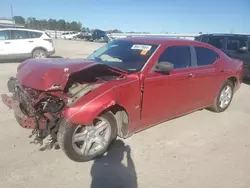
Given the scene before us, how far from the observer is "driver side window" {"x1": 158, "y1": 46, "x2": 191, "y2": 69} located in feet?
13.6

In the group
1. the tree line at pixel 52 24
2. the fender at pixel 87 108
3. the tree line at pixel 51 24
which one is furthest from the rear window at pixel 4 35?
the tree line at pixel 51 24

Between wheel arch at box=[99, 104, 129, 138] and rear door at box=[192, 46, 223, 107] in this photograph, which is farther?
rear door at box=[192, 46, 223, 107]

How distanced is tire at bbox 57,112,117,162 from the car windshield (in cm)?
86

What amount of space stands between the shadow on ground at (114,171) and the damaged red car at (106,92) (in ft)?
0.57

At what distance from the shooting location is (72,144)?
3238 mm

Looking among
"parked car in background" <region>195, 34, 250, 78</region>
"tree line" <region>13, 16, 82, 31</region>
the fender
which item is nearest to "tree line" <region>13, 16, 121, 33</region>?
"tree line" <region>13, 16, 82, 31</region>

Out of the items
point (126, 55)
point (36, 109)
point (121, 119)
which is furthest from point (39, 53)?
point (121, 119)

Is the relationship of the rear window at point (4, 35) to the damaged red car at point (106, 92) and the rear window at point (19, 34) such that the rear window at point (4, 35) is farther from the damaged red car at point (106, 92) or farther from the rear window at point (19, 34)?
the damaged red car at point (106, 92)

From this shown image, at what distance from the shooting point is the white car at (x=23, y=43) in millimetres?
12125

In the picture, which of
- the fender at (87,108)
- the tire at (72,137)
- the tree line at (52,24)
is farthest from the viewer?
the tree line at (52,24)

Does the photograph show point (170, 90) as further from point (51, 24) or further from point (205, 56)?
point (51, 24)

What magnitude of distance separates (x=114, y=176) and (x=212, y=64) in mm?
3279

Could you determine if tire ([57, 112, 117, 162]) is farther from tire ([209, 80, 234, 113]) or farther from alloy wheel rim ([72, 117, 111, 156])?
tire ([209, 80, 234, 113])

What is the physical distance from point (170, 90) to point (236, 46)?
6.92m
